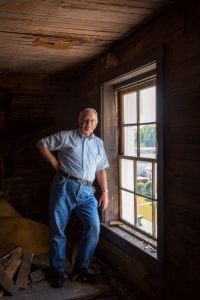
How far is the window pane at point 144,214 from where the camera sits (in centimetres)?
338

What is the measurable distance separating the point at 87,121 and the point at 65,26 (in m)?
0.96

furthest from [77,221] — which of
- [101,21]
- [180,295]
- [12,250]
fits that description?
[101,21]

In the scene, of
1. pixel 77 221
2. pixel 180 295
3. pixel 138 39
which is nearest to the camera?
pixel 180 295

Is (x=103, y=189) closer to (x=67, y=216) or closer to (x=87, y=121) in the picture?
(x=67, y=216)

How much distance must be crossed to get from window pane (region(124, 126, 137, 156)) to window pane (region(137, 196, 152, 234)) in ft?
1.68

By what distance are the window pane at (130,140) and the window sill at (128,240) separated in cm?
83

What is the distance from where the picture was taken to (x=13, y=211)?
502 cm

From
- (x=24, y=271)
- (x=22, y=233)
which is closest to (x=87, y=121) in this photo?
(x=24, y=271)

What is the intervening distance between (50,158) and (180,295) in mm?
1811

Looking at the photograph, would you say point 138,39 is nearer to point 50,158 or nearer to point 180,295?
point 50,158

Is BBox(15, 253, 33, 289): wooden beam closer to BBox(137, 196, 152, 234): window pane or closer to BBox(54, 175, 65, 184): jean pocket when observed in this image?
BBox(54, 175, 65, 184): jean pocket

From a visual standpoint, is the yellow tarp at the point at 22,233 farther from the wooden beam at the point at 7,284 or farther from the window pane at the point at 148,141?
the window pane at the point at 148,141

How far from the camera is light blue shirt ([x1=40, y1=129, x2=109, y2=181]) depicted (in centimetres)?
356

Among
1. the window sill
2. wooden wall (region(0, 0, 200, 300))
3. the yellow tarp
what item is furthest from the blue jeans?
the yellow tarp
